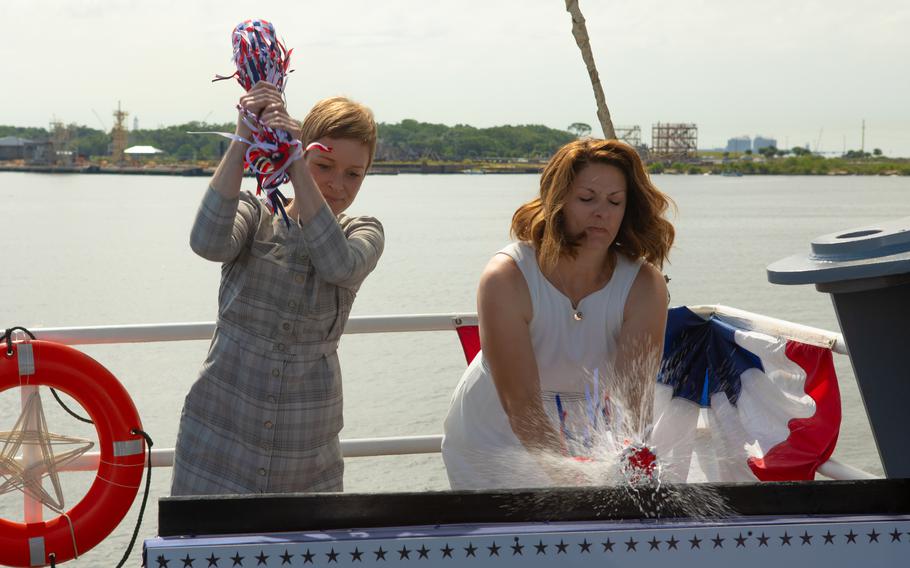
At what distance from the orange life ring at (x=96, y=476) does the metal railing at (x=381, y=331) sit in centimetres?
8

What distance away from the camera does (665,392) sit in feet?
10.8

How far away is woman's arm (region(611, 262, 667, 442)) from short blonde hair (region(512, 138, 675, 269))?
0.07 meters

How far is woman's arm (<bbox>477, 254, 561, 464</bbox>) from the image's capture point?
2.19 metres

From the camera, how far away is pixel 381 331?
3.18m

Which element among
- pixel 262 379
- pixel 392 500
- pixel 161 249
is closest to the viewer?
pixel 392 500

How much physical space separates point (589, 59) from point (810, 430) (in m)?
1.33

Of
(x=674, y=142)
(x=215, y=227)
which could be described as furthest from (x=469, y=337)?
(x=674, y=142)

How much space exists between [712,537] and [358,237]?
1.07m

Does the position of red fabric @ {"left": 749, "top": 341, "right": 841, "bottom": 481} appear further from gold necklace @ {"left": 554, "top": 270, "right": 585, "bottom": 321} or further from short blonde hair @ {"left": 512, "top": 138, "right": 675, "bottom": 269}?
gold necklace @ {"left": 554, "top": 270, "right": 585, "bottom": 321}

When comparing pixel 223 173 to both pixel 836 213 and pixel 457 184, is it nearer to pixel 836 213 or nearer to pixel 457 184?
pixel 836 213

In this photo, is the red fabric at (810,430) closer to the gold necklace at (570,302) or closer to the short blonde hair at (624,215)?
the short blonde hair at (624,215)

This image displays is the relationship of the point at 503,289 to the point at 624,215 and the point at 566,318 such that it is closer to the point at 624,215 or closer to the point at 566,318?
the point at 566,318

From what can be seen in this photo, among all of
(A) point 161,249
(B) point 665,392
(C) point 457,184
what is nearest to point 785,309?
(B) point 665,392

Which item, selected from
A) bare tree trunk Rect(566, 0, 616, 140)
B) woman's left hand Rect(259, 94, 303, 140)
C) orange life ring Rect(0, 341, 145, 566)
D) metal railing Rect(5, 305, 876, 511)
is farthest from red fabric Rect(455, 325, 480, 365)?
woman's left hand Rect(259, 94, 303, 140)
